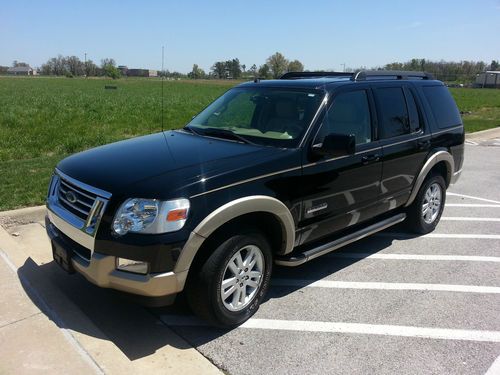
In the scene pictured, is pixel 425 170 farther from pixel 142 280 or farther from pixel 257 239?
pixel 142 280

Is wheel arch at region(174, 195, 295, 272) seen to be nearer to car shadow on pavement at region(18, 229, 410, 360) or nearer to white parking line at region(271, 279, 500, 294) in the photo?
car shadow on pavement at region(18, 229, 410, 360)

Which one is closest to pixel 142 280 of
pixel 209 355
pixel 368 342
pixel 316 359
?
pixel 209 355

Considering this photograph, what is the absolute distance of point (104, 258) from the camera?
9.86 ft

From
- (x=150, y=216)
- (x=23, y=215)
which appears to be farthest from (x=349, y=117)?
(x=23, y=215)

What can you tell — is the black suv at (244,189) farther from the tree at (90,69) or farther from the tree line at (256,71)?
the tree at (90,69)

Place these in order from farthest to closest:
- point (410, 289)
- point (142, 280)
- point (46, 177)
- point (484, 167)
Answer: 1. point (484, 167)
2. point (46, 177)
3. point (410, 289)
4. point (142, 280)

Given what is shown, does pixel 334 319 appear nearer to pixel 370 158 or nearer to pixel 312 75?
pixel 370 158

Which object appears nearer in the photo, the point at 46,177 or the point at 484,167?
the point at 46,177

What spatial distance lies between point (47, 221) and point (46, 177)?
343 cm

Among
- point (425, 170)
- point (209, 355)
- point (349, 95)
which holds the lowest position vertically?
point (209, 355)

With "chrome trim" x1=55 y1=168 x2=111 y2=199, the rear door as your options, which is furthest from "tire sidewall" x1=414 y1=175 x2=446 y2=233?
"chrome trim" x1=55 y1=168 x2=111 y2=199

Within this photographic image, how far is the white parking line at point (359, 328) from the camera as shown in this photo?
3.41 m

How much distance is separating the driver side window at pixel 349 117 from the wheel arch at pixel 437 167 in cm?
111

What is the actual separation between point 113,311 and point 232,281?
3.38 feet
